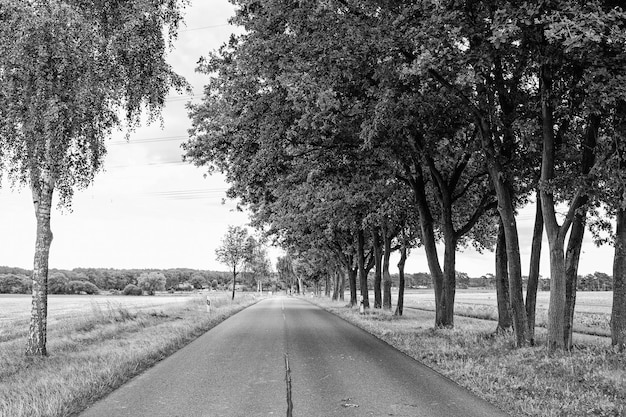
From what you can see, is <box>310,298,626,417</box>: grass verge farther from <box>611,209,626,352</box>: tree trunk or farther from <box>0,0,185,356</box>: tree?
<box>0,0,185,356</box>: tree

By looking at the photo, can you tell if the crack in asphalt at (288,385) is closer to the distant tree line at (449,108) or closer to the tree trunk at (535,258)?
the distant tree line at (449,108)

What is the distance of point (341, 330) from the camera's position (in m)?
17.8

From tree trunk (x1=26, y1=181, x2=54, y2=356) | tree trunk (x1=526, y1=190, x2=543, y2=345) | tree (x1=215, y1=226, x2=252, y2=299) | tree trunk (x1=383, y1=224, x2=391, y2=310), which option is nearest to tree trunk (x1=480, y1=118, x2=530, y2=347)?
tree trunk (x1=526, y1=190, x2=543, y2=345)

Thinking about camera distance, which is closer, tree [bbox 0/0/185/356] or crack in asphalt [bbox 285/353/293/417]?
crack in asphalt [bbox 285/353/293/417]

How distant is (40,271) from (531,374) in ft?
35.8

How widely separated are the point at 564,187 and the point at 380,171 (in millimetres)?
7505

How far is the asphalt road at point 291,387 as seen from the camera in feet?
20.5

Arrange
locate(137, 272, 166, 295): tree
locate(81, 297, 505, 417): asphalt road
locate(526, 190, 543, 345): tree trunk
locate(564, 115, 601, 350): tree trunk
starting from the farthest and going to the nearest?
1. locate(137, 272, 166, 295): tree
2. locate(526, 190, 543, 345): tree trunk
3. locate(564, 115, 601, 350): tree trunk
4. locate(81, 297, 505, 417): asphalt road

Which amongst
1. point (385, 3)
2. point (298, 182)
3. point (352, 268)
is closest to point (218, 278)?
point (352, 268)

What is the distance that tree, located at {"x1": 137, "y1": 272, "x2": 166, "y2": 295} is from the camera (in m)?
106

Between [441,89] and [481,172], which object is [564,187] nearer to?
[441,89]

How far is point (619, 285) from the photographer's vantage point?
37.1 ft

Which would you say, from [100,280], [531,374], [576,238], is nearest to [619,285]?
[576,238]

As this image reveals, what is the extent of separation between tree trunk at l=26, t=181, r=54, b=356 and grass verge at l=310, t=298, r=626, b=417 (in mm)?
8659
